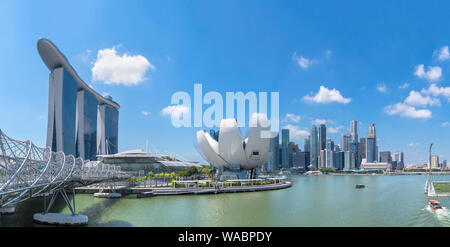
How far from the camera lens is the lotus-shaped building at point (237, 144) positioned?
33812 mm

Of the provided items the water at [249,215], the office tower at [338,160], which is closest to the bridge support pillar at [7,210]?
the water at [249,215]

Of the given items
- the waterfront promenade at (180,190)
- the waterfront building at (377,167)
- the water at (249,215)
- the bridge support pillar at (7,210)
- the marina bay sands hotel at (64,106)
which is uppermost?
the marina bay sands hotel at (64,106)

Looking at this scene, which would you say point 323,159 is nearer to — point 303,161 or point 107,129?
point 303,161

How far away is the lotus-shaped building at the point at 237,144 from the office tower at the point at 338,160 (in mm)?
109782

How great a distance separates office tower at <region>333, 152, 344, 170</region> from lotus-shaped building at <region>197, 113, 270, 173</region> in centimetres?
10978

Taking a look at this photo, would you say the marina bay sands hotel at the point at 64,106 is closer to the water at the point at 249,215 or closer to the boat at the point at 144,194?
the boat at the point at 144,194

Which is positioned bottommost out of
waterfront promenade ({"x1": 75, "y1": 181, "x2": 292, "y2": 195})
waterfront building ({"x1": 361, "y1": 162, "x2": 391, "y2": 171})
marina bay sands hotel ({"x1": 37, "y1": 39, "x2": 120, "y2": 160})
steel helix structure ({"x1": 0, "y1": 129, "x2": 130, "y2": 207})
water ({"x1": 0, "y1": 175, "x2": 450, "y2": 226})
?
waterfront building ({"x1": 361, "y1": 162, "x2": 391, "y2": 171})

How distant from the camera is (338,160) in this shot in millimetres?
133625

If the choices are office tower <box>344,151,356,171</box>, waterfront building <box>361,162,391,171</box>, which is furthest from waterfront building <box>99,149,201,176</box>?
office tower <box>344,151,356,171</box>

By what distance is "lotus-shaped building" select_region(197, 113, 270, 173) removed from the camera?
111ft

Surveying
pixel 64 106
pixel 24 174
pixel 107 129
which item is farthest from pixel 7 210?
pixel 107 129

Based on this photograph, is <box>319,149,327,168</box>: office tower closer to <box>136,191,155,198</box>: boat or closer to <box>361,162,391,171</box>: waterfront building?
<box>361,162,391,171</box>: waterfront building
